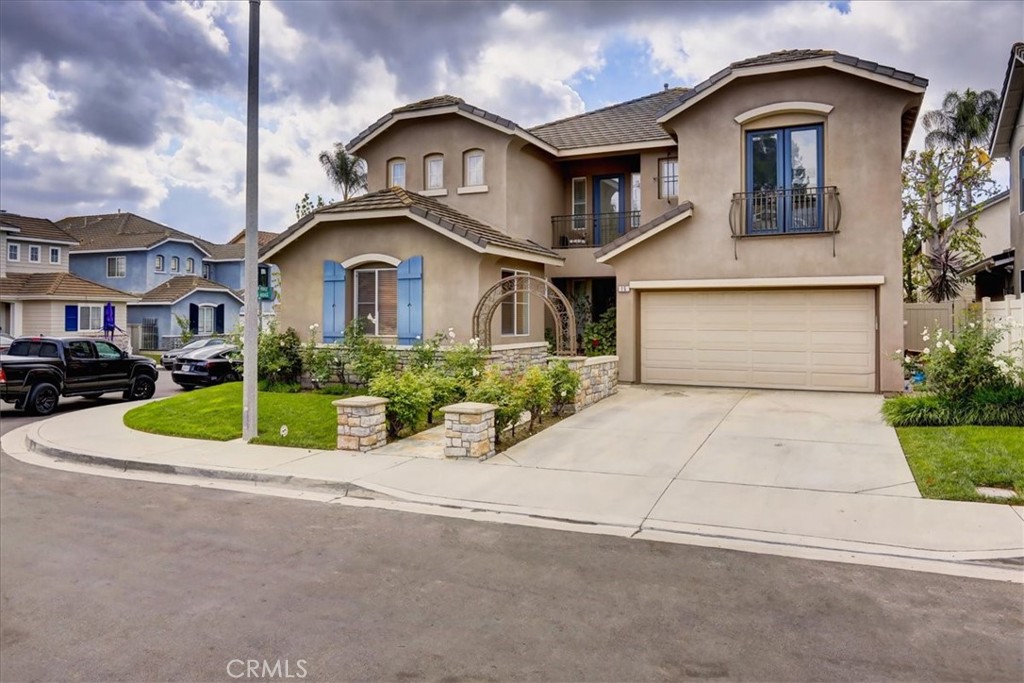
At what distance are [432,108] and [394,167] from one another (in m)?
2.32

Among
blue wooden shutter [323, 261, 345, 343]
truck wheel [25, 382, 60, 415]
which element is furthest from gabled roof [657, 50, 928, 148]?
truck wheel [25, 382, 60, 415]

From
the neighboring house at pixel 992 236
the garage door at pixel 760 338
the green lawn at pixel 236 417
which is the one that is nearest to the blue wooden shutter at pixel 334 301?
the green lawn at pixel 236 417

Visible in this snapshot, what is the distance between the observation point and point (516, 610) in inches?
195

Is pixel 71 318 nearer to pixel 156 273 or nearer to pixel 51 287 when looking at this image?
pixel 51 287

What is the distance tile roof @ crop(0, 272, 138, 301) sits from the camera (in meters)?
33.6

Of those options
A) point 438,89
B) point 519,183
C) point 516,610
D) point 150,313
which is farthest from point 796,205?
point 150,313

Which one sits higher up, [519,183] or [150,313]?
[519,183]

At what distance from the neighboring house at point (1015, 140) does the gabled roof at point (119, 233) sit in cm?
4218

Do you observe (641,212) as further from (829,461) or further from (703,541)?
(703,541)

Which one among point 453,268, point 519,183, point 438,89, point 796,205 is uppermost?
point 438,89

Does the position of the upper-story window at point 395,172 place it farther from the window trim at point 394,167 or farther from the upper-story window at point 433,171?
the upper-story window at point 433,171

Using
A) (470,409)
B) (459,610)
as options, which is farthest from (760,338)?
(459,610)

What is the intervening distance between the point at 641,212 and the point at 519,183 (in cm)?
392

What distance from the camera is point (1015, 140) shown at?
19406 mm
